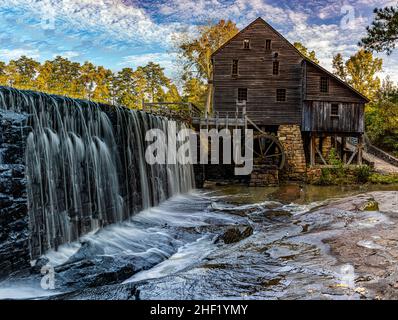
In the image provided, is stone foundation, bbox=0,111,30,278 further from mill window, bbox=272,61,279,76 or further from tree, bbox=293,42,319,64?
tree, bbox=293,42,319,64

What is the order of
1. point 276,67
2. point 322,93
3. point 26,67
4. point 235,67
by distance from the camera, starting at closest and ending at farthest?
point 322,93 < point 276,67 < point 235,67 < point 26,67

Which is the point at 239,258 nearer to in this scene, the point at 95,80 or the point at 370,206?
the point at 370,206

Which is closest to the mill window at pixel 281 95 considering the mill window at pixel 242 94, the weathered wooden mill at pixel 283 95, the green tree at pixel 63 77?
the weathered wooden mill at pixel 283 95

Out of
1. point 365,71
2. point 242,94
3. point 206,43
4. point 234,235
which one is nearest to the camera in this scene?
point 234,235

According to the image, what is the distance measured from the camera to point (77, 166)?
32.6 ft

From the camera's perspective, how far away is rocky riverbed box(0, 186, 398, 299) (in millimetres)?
5086

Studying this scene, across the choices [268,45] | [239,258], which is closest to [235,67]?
[268,45]

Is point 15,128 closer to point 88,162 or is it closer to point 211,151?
point 88,162

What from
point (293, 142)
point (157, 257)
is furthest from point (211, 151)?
point (157, 257)

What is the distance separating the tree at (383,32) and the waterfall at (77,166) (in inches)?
564

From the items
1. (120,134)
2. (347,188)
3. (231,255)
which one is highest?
(120,134)

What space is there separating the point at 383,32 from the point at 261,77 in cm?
830

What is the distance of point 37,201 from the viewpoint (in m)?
8.07
